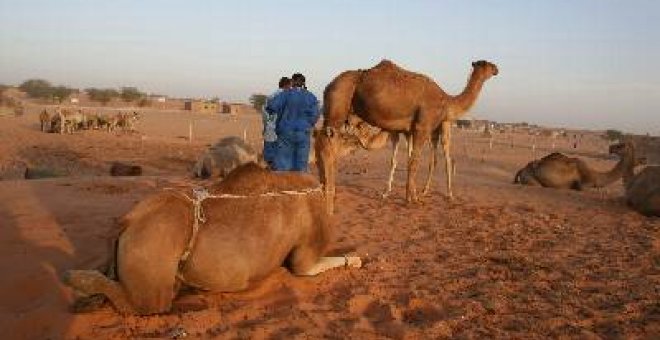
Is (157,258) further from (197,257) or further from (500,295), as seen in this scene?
(500,295)

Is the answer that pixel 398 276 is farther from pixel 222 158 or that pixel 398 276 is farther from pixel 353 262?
pixel 222 158

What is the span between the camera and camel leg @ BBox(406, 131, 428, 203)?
40.7 ft

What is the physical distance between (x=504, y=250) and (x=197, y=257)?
420 centimetres

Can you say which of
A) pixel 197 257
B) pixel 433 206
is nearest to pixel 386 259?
pixel 197 257

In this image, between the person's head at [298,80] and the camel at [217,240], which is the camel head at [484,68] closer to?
the person's head at [298,80]

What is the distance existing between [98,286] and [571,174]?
13.5m

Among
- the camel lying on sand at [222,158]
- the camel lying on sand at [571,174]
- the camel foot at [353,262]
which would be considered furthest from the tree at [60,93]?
the camel foot at [353,262]

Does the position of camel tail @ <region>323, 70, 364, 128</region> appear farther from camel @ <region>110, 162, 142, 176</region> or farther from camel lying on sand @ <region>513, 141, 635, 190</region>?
camel lying on sand @ <region>513, 141, 635, 190</region>

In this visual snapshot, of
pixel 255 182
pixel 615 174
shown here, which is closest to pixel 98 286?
pixel 255 182

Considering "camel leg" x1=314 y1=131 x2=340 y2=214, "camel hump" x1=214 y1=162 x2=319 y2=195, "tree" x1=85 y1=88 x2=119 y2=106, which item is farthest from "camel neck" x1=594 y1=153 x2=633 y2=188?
"tree" x1=85 y1=88 x2=119 y2=106

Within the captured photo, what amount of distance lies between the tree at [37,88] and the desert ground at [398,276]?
75.7 meters

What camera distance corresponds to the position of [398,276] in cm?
740

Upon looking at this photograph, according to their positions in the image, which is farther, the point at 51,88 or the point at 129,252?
the point at 51,88

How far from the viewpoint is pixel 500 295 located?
669 cm
